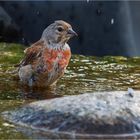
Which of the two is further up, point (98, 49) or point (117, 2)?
point (117, 2)

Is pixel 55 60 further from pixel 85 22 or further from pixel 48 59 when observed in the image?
pixel 85 22

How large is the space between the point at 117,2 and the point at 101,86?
406cm

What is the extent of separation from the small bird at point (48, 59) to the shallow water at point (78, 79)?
0.42 ft

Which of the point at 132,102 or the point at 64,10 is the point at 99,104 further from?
the point at 64,10

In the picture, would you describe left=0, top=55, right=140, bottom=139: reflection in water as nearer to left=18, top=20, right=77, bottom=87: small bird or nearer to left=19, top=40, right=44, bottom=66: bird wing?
left=18, top=20, right=77, bottom=87: small bird

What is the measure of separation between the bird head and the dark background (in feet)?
11.3

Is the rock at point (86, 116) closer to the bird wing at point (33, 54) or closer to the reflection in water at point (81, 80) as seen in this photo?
the reflection in water at point (81, 80)

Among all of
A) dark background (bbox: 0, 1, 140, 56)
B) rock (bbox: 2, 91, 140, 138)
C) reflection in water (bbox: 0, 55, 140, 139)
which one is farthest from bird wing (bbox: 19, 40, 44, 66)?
dark background (bbox: 0, 1, 140, 56)

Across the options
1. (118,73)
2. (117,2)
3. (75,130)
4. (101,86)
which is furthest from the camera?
(117,2)

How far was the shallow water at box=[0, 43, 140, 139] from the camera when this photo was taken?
290 inches

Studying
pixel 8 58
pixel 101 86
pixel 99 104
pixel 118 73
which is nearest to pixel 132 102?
pixel 99 104

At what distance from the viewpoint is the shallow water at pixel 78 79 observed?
7.36 meters

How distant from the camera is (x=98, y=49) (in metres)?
11.8

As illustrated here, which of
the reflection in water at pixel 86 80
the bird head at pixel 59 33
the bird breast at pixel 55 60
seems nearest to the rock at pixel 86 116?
the reflection in water at pixel 86 80
